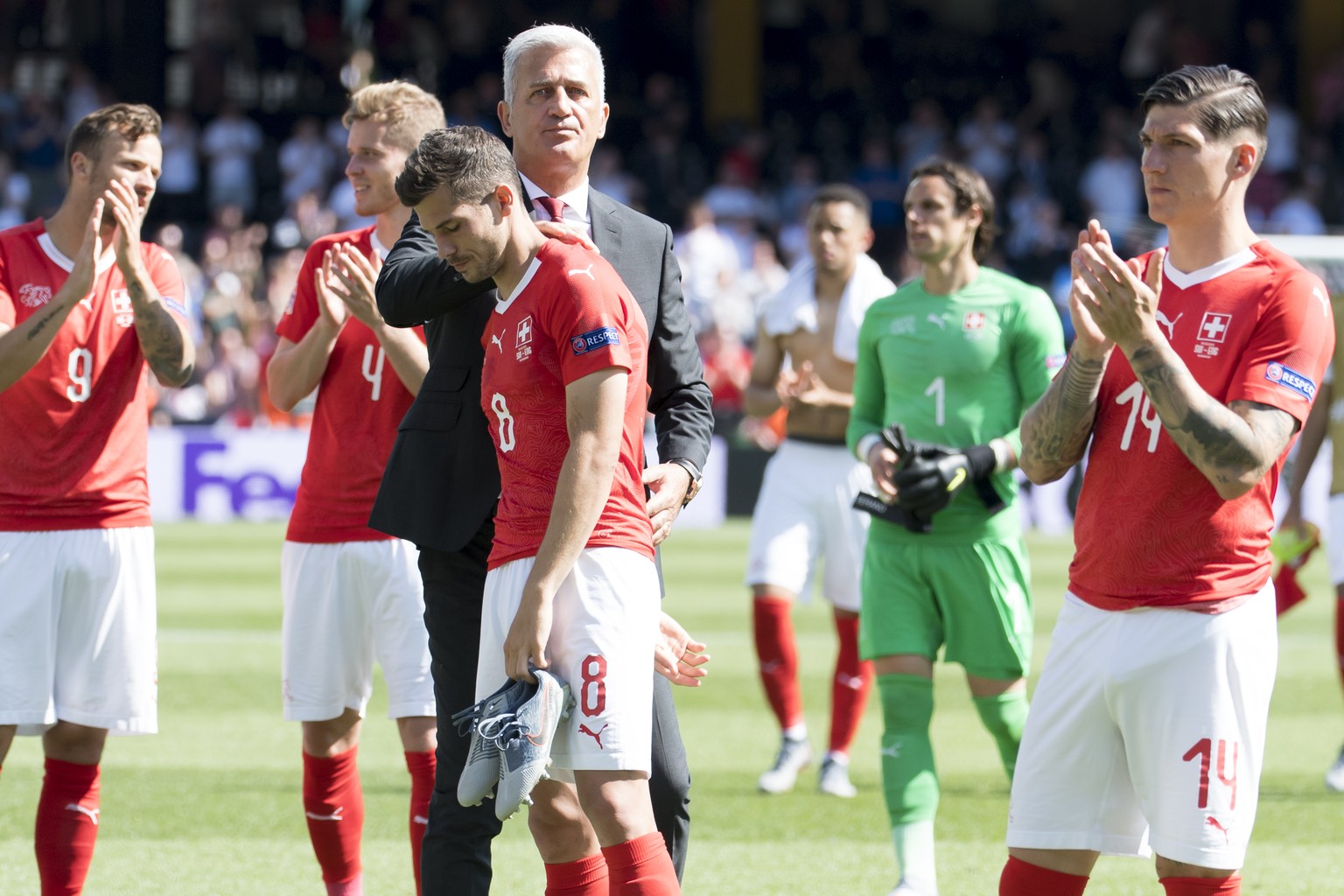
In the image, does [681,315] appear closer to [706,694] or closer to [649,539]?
[649,539]

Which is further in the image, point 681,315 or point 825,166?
point 825,166

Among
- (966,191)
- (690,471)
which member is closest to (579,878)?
(690,471)

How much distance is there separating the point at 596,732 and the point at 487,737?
234 millimetres

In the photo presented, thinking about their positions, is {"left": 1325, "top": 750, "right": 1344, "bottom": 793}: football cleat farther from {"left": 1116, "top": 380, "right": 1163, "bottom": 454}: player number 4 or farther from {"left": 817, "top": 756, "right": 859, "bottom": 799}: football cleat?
{"left": 1116, "top": 380, "right": 1163, "bottom": 454}: player number 4

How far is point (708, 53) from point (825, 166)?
331 centimetres

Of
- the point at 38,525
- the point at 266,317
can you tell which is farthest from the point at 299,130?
the point at 38,525

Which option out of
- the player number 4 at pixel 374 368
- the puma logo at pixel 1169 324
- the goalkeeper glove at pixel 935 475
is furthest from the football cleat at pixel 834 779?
the puma logo at pixel 1169 324

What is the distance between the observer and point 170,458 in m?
18.1

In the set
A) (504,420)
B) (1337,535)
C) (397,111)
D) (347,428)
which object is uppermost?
(397,111)

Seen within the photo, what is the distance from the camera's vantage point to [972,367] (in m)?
5.94

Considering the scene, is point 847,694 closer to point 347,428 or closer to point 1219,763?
point 347,428

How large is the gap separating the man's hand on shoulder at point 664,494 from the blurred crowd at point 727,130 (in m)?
16.0

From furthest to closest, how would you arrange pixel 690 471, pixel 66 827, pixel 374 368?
pixel 374 368
pixel 66 827
pixel 690 471

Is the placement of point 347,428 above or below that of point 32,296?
below
